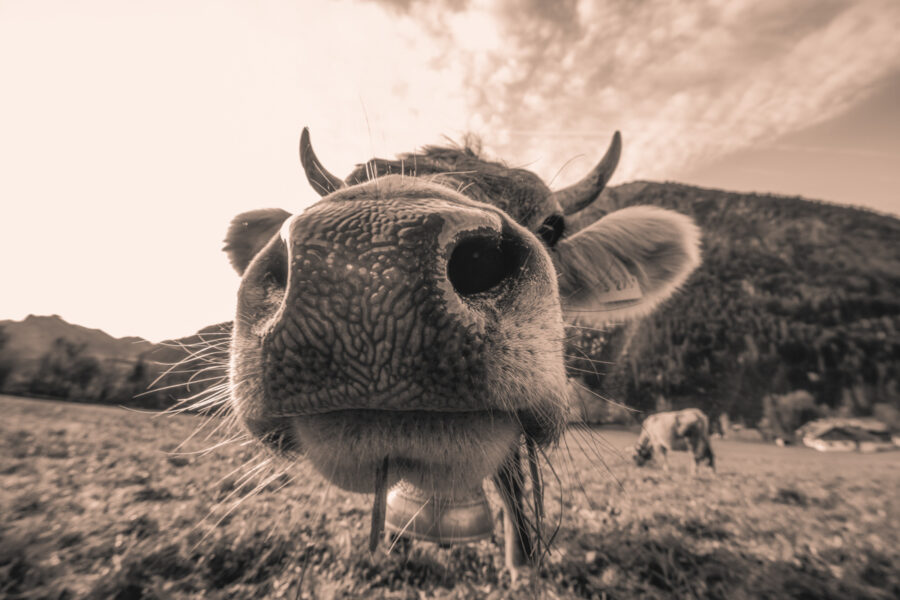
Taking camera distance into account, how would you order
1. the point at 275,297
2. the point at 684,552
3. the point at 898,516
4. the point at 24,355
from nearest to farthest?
1. the point at 275,297
2. the point at 684,552
3. the point at 898,516
4. the point at 24,355

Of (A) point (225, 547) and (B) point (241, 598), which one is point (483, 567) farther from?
(A) point (225, 547)

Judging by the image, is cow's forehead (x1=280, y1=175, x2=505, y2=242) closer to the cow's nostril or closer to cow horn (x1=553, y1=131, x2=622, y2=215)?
the cow's nostril

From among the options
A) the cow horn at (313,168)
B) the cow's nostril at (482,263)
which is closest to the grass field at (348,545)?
the cow's nostril at (482,263)

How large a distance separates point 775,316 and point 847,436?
1532 cm

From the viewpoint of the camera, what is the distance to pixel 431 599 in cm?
249

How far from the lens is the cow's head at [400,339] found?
106cm

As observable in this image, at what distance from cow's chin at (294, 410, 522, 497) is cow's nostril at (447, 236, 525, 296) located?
0.41 metres

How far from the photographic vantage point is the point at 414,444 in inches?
47.4

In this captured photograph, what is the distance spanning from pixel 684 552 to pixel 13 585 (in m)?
4.48

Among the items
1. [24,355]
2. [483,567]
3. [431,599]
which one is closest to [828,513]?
[483,567]

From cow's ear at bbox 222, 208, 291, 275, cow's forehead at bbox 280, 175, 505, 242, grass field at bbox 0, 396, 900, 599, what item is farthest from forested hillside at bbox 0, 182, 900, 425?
cow's forehead at bbox 280, 175, 505, 242

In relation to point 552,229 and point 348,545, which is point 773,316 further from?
point 348,545

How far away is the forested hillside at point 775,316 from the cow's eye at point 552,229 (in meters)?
20.1

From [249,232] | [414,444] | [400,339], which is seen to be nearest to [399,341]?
[400,339]
